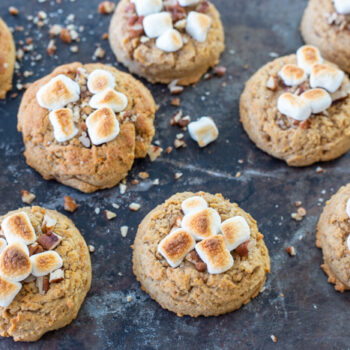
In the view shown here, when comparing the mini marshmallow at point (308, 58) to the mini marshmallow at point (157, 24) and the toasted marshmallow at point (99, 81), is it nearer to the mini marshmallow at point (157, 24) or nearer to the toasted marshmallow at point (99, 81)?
the mini marshmallow at point (157, 24)

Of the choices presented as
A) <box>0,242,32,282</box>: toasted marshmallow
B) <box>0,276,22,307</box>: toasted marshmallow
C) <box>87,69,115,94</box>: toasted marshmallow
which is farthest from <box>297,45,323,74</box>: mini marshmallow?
<box>0,276,22,307</box>: toasted marshmallow

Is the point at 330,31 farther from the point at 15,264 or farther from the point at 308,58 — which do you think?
the point at 15,264

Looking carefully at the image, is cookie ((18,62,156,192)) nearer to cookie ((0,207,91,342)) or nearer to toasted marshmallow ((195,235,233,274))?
cookie ((0,207,91,342))

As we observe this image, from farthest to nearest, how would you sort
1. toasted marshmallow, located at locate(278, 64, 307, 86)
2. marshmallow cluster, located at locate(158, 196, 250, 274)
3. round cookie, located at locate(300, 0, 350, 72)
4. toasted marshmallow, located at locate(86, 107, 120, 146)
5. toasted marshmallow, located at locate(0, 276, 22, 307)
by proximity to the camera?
round cookie, located at locate(300, 0, 350, 72) < toasted marshmallow, located at locate(278, 64, 307, 86) < toasted marshmallow, located at locate(86, 107, 120, 146) < marshmallow cluster, located at locate(158, 196, 250, 274) < toasted marshmallow, located at locate(0, 276, 22, 307)

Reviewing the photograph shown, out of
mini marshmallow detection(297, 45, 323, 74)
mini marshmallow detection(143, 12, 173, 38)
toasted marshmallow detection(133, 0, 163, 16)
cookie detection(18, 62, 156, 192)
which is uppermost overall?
toasted marshmallow detection(133, 0, 163, 16)

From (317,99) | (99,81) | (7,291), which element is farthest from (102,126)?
(317,99)

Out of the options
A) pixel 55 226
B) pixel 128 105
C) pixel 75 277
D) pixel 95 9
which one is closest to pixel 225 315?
pixel 75 277
